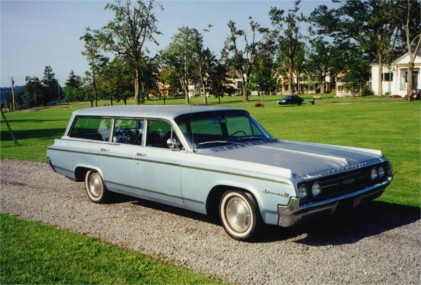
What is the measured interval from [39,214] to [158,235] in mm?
2409

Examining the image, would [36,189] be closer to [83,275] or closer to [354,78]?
[83,275]

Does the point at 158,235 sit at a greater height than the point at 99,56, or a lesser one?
lesser

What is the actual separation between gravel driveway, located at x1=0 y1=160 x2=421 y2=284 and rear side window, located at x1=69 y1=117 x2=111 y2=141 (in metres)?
1.20

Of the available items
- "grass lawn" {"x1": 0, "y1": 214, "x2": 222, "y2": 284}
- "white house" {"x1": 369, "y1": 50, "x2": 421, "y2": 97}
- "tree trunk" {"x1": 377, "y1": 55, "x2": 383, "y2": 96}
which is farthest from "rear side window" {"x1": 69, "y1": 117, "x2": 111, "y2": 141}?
"tree trunk" {"x1": 377, "y1": 55, "x2": 383, "y2": 96}

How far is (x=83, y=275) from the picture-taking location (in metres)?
4.25

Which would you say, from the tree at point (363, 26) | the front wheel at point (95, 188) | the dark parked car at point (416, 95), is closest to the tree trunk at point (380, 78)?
the tree at point (363, 26)

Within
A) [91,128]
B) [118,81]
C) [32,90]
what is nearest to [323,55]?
[118,81]

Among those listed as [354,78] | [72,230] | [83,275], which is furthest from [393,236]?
[354,78]

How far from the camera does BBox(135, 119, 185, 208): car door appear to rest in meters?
5.72

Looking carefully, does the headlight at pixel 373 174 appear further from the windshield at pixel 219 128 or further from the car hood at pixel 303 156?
the windshield at pixel 219 128

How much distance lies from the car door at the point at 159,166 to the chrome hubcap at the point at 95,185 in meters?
1.23

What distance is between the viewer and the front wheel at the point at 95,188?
7.11 meters

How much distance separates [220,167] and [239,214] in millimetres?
641

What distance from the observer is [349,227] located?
558cm
